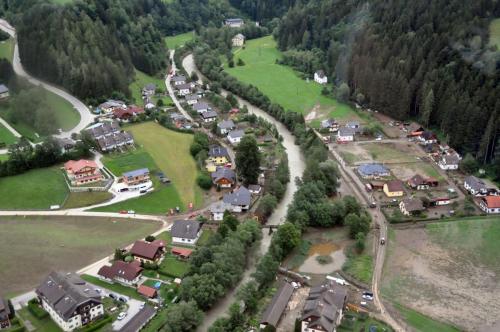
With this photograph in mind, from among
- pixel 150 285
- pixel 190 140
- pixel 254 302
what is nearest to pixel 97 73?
pixel 190 140


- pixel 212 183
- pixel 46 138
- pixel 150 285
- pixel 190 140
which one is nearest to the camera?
pixel 150 285

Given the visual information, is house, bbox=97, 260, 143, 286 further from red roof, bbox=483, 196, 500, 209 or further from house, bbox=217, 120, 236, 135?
red roof, bbox=483, 196, 500, 209

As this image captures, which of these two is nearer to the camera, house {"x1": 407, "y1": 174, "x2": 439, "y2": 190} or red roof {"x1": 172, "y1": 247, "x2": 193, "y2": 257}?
red roof {"x1": 172, "y1": 247, "x2": 193, "y2": 257}

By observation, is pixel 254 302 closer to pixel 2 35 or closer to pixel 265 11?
pixel 2 35

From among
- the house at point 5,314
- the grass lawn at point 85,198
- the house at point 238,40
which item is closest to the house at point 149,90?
the grass lawn at point 85,198

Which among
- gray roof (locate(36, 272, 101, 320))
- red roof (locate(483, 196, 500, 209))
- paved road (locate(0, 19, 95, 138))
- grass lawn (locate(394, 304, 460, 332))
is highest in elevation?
gray roof (locate(36, 272, 101, 320))

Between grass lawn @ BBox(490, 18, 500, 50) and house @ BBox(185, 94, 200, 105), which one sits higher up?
grass lawn @ BBox(490, 18, 500, 50)

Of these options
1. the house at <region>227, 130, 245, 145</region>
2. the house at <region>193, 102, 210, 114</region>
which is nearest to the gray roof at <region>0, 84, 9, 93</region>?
the house at <region>193, 102, 210, 114</region>
